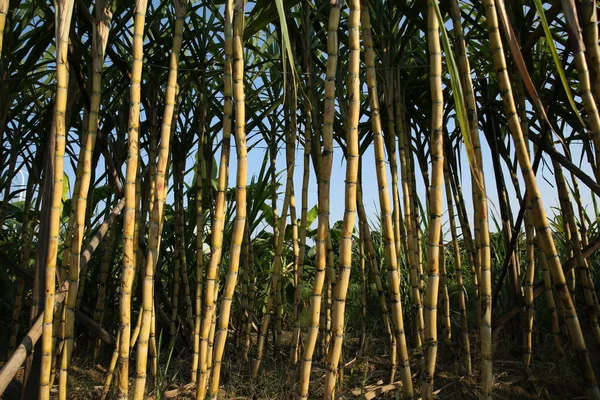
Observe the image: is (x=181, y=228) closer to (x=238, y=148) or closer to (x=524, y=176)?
(x=238, y=148)

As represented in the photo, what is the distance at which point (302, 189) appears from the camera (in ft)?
5.04

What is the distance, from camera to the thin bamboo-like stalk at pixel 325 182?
3.34ft

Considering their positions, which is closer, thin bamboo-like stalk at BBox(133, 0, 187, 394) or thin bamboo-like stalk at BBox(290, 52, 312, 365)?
thin bamboo-like stalk at BBox(133, 0, 187, 394)

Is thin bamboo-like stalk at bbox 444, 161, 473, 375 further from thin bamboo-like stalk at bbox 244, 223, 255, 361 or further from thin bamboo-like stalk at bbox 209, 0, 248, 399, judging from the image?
thin bamboo-like stalk at bbox 209, 0, 248, 399

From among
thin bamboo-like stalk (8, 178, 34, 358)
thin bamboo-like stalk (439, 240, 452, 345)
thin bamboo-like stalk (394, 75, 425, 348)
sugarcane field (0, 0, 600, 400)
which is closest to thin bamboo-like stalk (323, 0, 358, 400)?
sugarcane field (0, 0, 600, 400)

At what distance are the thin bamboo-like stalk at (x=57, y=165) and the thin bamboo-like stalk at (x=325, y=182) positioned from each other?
21.9 inches

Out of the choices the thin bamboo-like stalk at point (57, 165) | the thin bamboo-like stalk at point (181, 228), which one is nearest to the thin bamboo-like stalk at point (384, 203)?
the thin bamboo-like stalk at point (57, 165)

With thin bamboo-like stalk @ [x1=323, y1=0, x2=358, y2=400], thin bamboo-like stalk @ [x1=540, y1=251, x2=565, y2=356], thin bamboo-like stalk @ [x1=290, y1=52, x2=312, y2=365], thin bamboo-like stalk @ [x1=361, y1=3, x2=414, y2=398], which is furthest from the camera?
thin bamboo-like stalk @ [x1=540, y1=251, x2=565, y2=356]

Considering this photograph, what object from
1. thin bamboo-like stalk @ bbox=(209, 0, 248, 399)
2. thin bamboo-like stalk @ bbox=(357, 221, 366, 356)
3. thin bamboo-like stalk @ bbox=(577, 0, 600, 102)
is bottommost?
thin bamboo-like stalk @ bbox=(357, 221, 366, 356)

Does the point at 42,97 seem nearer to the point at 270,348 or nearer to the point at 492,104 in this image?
the point at 270,348

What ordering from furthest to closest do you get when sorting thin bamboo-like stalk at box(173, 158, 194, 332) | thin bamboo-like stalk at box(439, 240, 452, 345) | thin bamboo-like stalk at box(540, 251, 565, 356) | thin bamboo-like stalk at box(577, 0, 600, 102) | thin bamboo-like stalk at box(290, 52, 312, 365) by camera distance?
thin bamboo-like stalk at box(173, 158, 194, 332)
thin bamboo-like stalk at box(439, 240, 452, 345)
thin bamboo-like stalk at box(540, 251, 565, 356)
thin bamboo-like stalk at box(290, 52, 312, 365)
thin bamboo-like stalk at box(577, 0, 600, 102)

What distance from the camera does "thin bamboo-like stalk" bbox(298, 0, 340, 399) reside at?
1017 millimetres

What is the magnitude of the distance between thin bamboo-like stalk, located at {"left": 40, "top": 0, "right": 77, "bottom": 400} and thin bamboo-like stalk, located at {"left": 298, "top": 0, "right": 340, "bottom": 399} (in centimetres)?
56

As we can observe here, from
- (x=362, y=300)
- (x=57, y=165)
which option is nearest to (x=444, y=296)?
(x=362, y=300)
